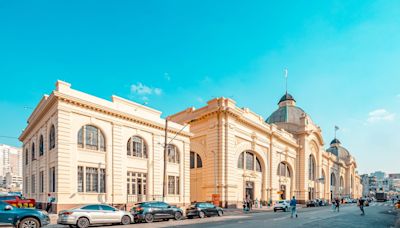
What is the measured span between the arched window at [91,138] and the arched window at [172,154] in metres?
7.81

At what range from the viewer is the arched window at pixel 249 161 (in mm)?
40125

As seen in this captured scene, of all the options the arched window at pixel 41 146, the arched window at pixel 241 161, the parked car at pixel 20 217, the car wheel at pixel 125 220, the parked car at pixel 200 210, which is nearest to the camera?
the parked car at pixel 20 217

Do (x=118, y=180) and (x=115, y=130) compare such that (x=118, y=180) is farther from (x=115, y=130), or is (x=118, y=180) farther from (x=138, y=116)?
(x=138, y=116)

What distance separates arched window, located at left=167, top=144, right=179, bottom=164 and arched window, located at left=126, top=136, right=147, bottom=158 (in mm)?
3216

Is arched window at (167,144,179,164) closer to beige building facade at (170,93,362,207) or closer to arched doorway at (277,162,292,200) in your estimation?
beige building facade at (170,93,362,207)

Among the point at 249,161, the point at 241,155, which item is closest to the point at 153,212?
the point at 241,155

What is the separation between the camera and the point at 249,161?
41875 millimetres

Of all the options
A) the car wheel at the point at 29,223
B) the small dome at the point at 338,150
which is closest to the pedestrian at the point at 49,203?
the car wheel at the point at 29,223

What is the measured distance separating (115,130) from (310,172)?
51200 millimetres

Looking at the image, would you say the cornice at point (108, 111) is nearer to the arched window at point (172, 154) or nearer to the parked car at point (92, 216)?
the arched window at point (172, 154)

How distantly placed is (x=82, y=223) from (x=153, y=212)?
5.24 metres

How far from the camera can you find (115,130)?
2583 centimetres

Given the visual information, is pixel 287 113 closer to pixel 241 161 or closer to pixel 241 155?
pixel 241 155

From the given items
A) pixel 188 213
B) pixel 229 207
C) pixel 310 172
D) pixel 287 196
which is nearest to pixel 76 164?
pixel 188 213
